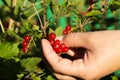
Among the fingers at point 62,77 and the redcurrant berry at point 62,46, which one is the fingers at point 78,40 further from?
the fingers at point 62,77

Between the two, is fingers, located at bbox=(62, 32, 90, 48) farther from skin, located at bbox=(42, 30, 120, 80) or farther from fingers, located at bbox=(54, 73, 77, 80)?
fingers, located at bbox=(54, 73, 77, 80)

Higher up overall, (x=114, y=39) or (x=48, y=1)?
(x=48, y=1)

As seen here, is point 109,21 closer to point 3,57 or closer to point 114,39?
point 114,39

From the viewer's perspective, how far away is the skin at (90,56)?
5.41ft

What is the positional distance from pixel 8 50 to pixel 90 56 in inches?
12.4

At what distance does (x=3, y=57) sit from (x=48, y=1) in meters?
0.34

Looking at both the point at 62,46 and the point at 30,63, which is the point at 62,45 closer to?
the point at 62,46

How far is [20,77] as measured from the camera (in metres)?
1.91

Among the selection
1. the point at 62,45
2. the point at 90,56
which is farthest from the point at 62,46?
the point at 90,56

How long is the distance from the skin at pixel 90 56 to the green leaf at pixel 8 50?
0.41 ft

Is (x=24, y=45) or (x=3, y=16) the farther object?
(x=3, y=16)

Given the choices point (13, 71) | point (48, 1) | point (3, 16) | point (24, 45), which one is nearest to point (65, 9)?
point (48, 1)

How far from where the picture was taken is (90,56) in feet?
5.44

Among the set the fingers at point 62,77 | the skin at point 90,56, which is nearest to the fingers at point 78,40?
the skin at point 90,56
